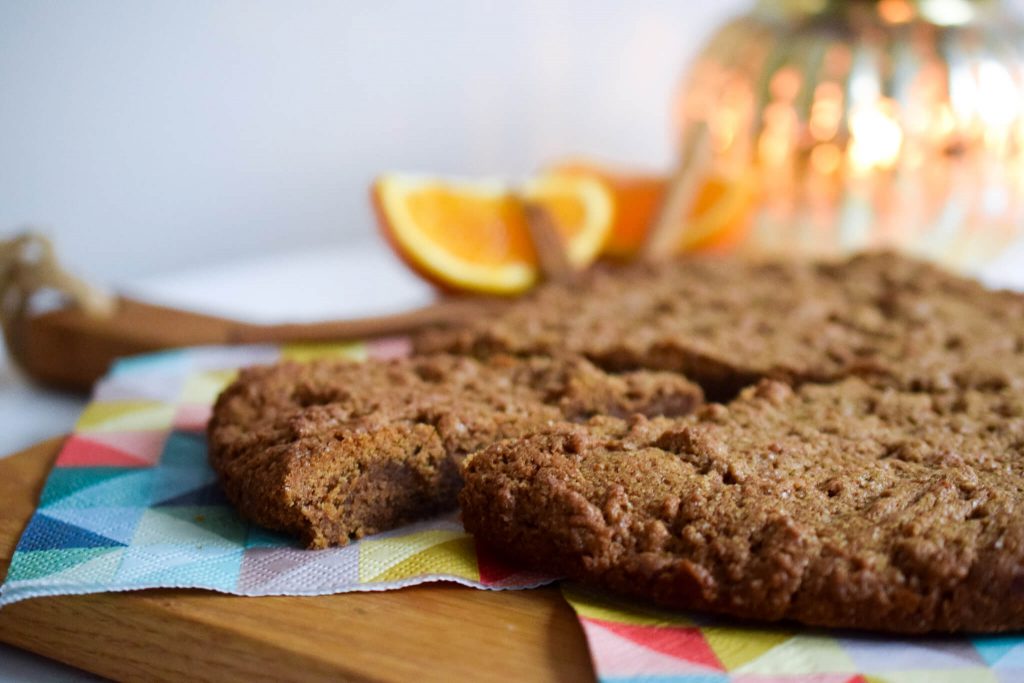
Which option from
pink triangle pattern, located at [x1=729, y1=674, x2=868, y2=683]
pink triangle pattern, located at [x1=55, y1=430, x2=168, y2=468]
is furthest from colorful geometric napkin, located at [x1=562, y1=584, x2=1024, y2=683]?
pink triangle pattern, located at [x1=55, y1=430, x2=168, y2=468]

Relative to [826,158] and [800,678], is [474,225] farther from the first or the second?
[800,678]

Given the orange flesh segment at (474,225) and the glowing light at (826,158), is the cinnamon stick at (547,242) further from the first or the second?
the glowing light at (826,158)

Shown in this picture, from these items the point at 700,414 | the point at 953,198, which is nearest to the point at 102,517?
the point at 700,414

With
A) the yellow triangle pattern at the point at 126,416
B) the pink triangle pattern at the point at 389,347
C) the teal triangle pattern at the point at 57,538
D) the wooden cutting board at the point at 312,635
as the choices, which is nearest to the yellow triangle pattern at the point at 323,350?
the pink triangle pattern at the point at 389,347

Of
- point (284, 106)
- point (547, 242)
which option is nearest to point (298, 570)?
point (547, 242)

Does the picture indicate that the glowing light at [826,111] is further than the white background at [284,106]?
No
